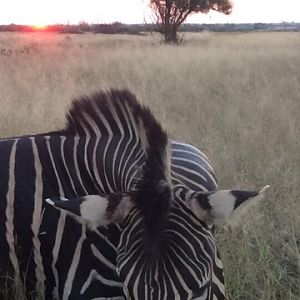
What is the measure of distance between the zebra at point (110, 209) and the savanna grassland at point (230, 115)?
0.91 ft

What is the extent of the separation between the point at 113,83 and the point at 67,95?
8.07 ft

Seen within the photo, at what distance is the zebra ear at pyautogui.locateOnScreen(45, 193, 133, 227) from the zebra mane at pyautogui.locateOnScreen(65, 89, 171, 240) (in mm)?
49

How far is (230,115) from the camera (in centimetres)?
744

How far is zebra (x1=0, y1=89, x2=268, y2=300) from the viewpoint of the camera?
6.28 ft

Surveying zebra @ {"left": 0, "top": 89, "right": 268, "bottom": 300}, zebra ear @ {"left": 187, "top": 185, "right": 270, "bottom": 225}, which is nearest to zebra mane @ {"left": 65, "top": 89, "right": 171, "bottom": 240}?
zebra @ {"left": 0, "top": 89, "right": 268, "bottom": 300}

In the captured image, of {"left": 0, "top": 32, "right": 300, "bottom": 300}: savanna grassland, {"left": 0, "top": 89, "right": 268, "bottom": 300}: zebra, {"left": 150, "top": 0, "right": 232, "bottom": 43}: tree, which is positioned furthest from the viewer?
{"left": 150, "top": 0, "right": 232, "bottom": 43}: tree

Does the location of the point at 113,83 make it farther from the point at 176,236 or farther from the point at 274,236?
the point at 176,236

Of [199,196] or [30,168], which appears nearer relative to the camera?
[199,196]

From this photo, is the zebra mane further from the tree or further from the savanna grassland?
the tree

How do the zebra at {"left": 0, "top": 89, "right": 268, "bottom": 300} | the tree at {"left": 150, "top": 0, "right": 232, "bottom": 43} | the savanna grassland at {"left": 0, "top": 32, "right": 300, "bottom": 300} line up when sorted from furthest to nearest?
the tree at {"left": 150, "top": 0, "right": 232, "bottom": 43}, the savanna grassland at {"left": 0, "top": 32, "right": 300, "bottom": 300}, the zebra at {"left": 0, "top": 89, "right": 268, "bottom": 300}

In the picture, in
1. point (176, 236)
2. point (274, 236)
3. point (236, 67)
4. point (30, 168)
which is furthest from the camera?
Result: point (236, 67)

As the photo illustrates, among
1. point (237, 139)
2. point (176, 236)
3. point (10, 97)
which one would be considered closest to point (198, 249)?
point (176, 236)

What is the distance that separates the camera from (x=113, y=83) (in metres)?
10.2

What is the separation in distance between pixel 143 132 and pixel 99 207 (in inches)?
22.3
